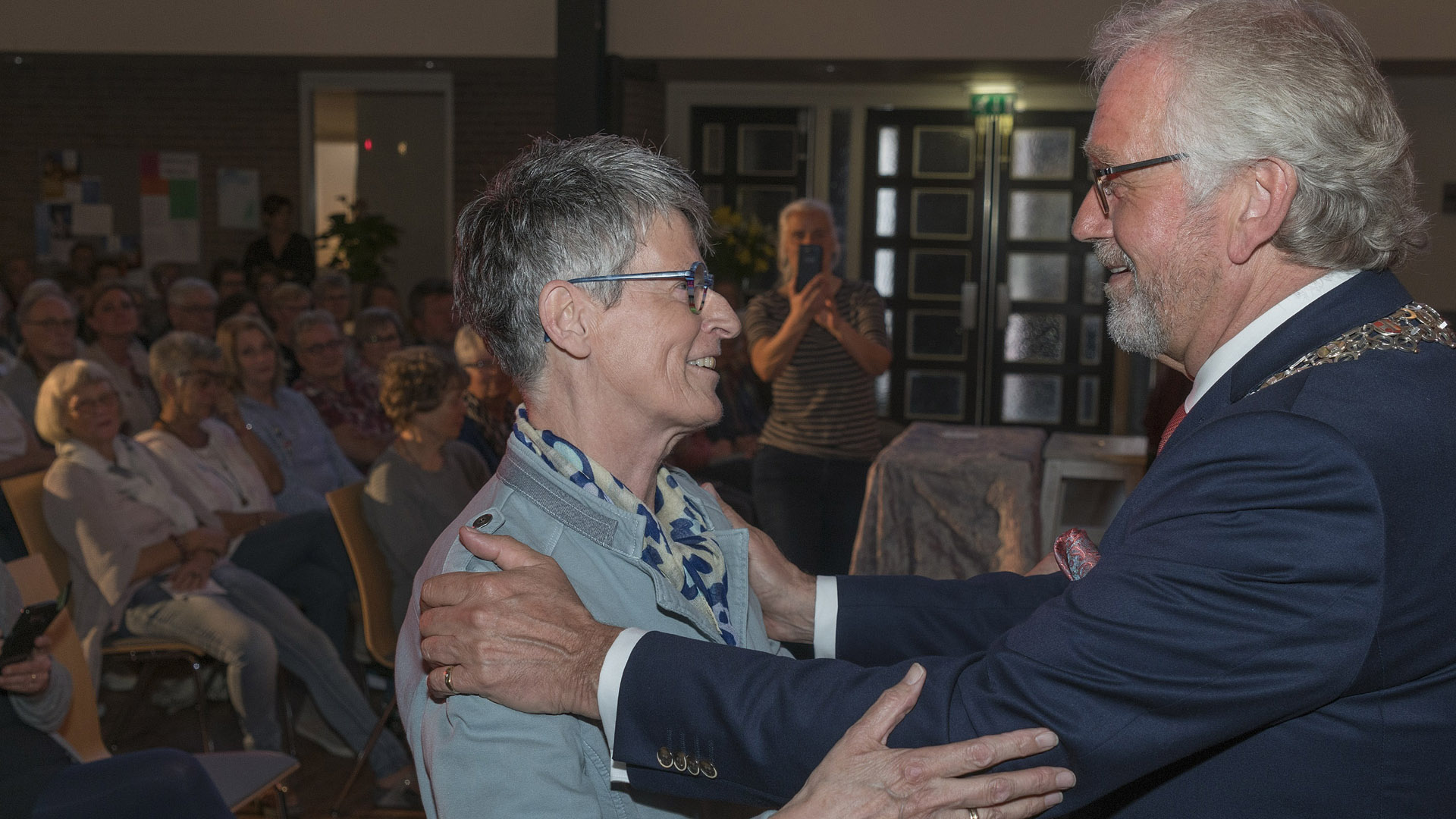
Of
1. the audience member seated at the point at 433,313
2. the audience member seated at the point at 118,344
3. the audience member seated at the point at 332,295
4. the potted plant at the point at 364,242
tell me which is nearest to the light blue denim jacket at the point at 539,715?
the audience member seated at the point at 118,344

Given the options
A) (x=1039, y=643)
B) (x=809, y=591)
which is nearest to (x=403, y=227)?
(x=809, y=591)

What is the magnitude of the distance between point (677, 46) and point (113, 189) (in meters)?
6.17

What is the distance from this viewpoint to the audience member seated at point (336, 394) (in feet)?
18.0

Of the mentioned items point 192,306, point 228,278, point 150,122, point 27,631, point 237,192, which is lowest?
point 27,631

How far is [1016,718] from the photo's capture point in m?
1.15

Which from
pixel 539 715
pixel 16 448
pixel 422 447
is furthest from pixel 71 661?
pixel 539 715

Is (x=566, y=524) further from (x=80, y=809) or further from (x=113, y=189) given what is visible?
(x=113, y=189)

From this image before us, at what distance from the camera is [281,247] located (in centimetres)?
984

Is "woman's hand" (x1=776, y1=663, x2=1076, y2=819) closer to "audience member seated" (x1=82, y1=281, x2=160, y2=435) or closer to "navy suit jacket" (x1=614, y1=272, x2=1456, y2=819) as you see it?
"navy suit jacket" (x1=614, y1=272, x2=1456, y2=819)

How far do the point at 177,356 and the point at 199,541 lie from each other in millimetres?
888

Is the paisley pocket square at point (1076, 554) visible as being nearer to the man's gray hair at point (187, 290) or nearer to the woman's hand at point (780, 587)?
the woman's hand at point (780, 587)

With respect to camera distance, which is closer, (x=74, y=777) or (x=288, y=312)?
(x=74, y=777)

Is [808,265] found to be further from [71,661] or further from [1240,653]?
[1240,653]

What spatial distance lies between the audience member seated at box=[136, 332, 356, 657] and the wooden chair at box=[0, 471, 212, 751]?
0.53m
